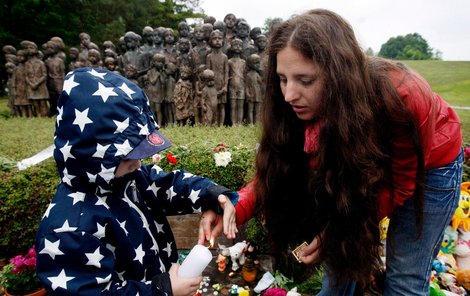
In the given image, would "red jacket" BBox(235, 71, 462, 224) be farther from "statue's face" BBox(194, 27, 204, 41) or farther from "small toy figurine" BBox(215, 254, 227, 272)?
"statue's face" BBox(194, 27, 204, 41)

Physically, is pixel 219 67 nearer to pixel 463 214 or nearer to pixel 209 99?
pixel 209 99

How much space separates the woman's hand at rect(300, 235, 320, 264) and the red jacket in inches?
13.4

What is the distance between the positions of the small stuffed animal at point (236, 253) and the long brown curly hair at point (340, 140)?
129 cm

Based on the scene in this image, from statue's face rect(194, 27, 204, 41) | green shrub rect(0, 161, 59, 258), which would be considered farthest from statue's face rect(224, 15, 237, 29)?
green shrub rect(0, 161, 59, 258)

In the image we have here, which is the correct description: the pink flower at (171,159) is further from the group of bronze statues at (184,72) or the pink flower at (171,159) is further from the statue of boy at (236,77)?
the statue of boy at (236,77)

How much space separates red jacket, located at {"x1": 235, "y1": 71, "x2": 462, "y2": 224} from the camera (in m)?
1.29

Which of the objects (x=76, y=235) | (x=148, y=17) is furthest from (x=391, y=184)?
(x=148, y=17)

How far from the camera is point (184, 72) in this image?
7883mm

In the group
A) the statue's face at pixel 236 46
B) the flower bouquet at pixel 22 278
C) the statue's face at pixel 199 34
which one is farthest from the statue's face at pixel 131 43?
the flower bouquet at pixel 22 278

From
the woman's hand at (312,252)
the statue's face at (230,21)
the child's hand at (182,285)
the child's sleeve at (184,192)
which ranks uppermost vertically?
the statue's face at (230,21)

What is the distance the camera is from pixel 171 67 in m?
8.56

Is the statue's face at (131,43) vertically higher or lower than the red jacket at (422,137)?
higher

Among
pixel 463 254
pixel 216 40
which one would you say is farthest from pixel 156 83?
pixel 463 254

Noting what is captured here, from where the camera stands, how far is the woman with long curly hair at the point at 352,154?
1284mm
